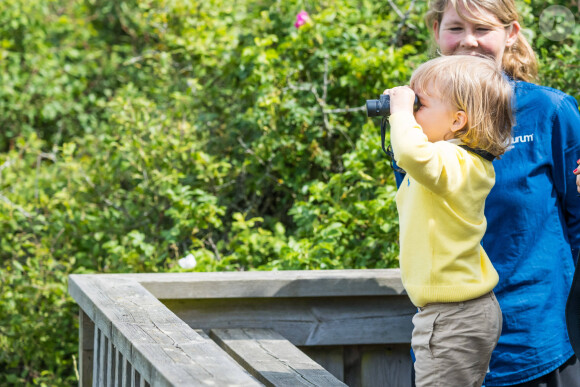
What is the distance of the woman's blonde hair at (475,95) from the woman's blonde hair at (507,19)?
0.96ft

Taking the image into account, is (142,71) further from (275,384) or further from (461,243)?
(461,243)

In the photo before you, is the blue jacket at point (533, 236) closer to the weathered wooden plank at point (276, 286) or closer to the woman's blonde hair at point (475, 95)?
the woman's blonde hair at point (475, 95)

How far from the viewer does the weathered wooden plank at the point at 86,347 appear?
306 centimetres

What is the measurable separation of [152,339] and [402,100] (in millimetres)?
854

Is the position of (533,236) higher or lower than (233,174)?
higher

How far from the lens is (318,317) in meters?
3.16

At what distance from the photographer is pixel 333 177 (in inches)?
161

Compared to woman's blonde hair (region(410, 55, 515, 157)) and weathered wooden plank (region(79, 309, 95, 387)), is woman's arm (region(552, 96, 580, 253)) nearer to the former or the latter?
woman's blonde hair (region(410, 55, 515, 157))

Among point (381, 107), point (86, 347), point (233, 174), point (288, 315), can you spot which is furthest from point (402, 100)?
point (233, 174)

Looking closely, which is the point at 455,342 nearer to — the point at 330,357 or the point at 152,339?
the point at 152,339

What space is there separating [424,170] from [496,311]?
41 cm

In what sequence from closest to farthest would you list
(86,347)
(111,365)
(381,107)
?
(381,107) → (111,365) → (86,347)

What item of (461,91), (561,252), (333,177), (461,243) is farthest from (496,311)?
(333,177)

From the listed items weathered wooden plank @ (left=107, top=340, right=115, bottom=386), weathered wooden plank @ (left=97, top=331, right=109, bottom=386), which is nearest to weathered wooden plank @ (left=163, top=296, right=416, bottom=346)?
weathered wooden plank @ (left=97, top=331, right=109, bottom=386)
